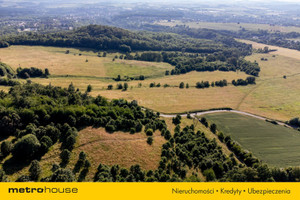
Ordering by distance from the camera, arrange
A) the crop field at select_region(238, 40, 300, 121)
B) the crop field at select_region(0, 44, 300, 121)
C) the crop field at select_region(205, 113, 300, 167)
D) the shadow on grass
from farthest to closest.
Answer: the crop field at select_region(0, 44, 300, 121) → the crop field at select_region(238, 40, 300, 121) → the crop field at select_region(205, 113, 300, 167) → the shadow on grass

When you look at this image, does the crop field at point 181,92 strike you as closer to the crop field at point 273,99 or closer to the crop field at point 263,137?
the crop field at point 273,99

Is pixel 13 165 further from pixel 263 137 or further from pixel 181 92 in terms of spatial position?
pixel 181 92

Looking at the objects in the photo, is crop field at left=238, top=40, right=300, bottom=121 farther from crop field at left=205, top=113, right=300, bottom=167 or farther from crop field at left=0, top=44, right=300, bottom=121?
crop field at left=205, top=113, right=300, bottom=167

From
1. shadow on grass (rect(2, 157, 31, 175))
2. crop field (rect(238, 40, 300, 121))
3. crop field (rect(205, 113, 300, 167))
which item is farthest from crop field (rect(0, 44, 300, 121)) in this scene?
shadow on grass (rect(2, 157, 31, 175))

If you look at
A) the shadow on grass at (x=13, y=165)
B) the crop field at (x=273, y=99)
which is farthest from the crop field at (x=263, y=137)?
the shadow on grass at (x=13, y=165)

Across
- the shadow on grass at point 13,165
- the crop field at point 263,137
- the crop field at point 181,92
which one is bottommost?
the crop field at point 263,137

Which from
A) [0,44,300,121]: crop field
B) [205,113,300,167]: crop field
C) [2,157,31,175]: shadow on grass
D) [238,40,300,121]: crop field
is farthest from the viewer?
[0,44,300,121]: crop field

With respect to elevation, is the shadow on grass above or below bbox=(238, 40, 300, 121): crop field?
above

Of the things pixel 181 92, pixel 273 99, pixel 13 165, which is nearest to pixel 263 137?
pixel 181 92

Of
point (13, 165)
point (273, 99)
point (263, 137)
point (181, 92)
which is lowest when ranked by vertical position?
point (263, 137)
